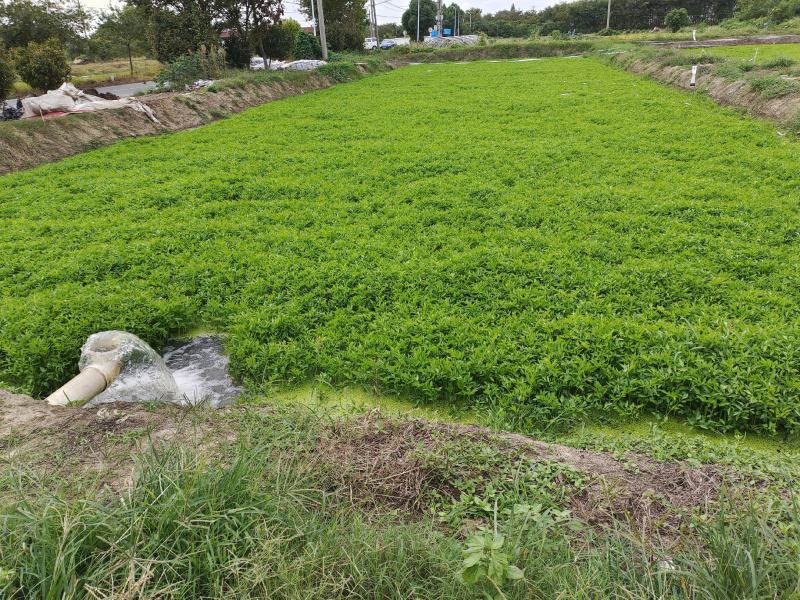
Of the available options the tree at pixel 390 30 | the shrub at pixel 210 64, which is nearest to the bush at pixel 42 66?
the shrub at pixel 210 64

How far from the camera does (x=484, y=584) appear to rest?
1725mm

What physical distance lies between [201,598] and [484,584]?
1.05 meters

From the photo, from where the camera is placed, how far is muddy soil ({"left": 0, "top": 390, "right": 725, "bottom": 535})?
2393 millimetres

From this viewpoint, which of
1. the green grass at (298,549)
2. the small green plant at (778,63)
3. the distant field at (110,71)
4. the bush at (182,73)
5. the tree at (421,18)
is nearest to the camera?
the green grass at (298,549)

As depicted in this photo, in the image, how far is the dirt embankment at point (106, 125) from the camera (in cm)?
975

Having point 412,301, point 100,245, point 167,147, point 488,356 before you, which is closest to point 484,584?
point 488,356

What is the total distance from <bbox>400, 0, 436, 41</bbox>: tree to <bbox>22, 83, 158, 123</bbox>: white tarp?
54.2 m

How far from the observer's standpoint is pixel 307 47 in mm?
24938

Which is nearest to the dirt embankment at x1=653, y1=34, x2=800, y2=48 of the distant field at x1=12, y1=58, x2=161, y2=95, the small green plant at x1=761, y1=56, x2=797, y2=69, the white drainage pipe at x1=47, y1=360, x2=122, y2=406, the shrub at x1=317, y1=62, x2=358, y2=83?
the small green plant at x1=761, y1=56, x2=797, y2=69

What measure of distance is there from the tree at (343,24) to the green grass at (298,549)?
113ft

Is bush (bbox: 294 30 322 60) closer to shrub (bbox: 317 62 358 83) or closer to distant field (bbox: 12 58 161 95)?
shrub (bbox: 317 62 358 83)

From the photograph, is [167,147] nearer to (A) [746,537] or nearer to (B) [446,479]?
(B) [446,479]

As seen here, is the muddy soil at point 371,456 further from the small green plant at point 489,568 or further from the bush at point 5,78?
the bush at point 5,78

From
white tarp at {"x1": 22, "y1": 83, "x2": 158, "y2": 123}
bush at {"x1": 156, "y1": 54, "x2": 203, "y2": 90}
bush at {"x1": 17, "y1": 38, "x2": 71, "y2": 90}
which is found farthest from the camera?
bush at {"x1": 156, "y1": 54, "x2": 203, "y2": 90}
